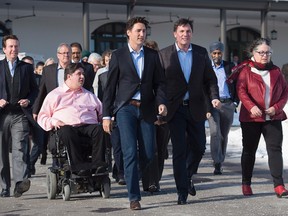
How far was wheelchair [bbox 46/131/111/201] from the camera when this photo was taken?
328 inches

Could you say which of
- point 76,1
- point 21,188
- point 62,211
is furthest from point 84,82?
point 76,1

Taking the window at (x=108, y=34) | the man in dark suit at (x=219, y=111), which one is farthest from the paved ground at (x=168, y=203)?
the window at (x=108, y=34)

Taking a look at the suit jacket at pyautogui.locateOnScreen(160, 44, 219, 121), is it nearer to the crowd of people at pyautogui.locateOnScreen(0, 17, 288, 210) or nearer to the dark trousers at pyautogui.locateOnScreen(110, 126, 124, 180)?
the crowd of people at pyautogui.locateOnScreen(0, 17, 288, 210)

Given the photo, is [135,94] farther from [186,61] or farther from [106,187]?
[106,187]

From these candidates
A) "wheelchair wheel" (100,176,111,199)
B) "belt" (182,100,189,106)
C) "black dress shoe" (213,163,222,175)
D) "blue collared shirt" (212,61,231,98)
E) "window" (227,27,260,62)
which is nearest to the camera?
"belt" (182,100,189,106)

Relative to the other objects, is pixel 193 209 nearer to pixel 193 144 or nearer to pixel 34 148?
pixel 193 144

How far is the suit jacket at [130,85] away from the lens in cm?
769

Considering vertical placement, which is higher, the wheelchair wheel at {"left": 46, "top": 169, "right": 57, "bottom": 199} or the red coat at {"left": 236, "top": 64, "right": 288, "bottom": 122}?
the red coat at {"left": 236, "top": 64, "right": 288, "bottom": 122}

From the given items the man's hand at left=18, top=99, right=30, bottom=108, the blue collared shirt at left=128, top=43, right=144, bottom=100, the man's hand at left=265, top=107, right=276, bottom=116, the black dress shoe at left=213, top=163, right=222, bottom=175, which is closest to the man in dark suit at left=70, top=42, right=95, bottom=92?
the man's hand at left=18, top=99, right=30, bottom=108

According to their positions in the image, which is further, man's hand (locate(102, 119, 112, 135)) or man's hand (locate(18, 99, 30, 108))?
man's hand (locate(18, 99, 30, 108))

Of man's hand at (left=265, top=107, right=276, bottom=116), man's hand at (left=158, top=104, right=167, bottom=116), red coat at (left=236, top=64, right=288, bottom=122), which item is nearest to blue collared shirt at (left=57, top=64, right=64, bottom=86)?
man's hand at (left=158, top=104, right=167, bottom=116)

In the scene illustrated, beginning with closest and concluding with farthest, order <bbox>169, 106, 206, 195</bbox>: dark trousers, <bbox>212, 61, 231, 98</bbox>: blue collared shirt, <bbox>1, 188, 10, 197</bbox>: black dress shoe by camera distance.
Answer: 1. <bbox>169, 106, 206, 195</bbox>: dark trousers
2. <bbox>1, 188, 10, 197</bbox>: black dress shoe
3. <bbox>212, 61, 231, 98</bbox>: blue collared shirt

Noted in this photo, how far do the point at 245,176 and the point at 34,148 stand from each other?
4132 millimetres

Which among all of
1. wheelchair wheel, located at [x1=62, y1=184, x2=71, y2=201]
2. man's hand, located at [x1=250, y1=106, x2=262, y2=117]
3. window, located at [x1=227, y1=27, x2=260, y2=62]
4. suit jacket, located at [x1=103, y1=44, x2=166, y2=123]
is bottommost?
wheelchair wheel, located at [x1=62, y1=184, x2=71, y2=201]
